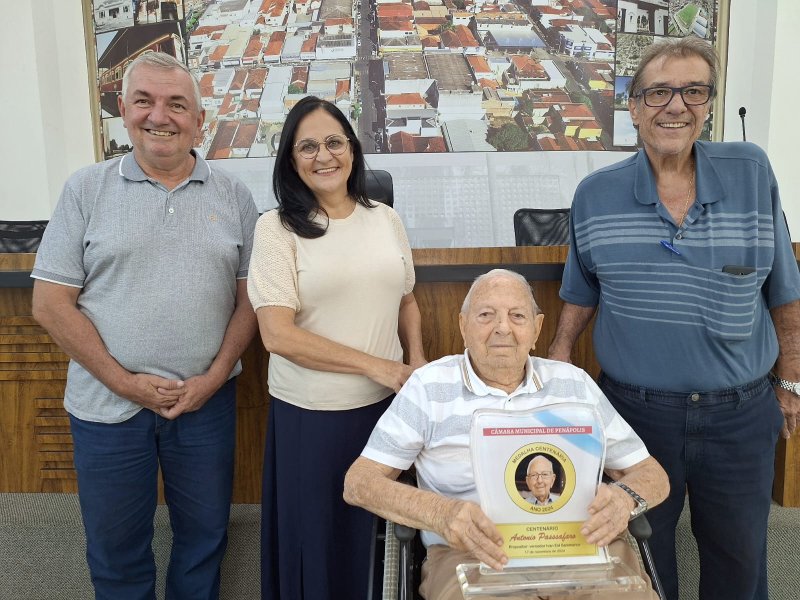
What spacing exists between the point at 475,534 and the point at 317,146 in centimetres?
94

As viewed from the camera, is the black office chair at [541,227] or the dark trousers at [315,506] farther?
the black office chair at [541,227]

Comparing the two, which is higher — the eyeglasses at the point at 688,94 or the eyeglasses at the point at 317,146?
the eyeglasses at the point at 688,94

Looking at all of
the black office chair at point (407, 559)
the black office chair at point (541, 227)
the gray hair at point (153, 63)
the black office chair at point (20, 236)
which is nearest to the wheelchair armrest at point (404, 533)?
the black office chair at point (407, 559)

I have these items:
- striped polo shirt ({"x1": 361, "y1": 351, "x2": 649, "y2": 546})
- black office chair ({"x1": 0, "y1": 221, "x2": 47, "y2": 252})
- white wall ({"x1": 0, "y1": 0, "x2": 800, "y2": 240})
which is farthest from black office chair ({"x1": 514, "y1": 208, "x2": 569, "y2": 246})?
black office chair ({"x1": 0, "y1": 221, "x2": 47, "y2": 252})

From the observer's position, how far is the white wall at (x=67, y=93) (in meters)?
4.56

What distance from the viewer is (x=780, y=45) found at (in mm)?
4496

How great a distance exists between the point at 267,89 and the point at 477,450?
4.09m

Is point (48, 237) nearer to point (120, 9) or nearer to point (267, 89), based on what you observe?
point (267, 89)

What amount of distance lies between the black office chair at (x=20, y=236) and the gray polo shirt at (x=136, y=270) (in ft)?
7.78

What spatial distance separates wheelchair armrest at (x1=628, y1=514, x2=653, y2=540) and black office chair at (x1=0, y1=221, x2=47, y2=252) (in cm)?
351

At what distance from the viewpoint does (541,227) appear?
11.2 ft

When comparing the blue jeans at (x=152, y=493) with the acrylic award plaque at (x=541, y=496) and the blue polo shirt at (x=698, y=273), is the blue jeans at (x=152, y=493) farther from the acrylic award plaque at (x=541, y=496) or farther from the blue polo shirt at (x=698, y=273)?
the blue polo shirt at (x=698, y=273)

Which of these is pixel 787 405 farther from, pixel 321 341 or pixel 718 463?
pixel 321 341

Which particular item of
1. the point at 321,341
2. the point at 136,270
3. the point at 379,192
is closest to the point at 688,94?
the point at 321,341
